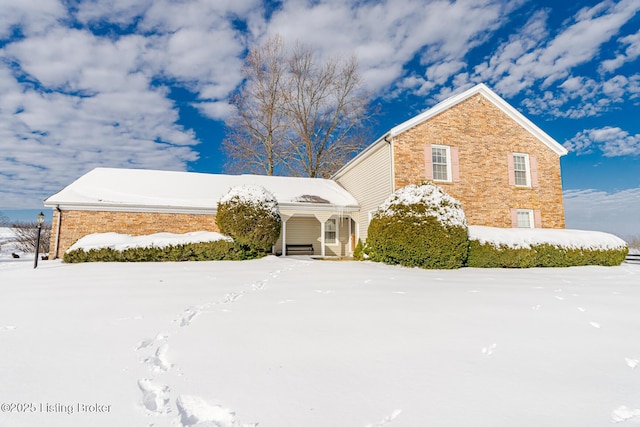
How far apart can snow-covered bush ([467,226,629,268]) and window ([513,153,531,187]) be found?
3.36m

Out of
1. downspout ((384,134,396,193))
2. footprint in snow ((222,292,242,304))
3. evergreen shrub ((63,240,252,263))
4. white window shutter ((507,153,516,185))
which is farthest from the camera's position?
white window shutter ((507,153,516,185))

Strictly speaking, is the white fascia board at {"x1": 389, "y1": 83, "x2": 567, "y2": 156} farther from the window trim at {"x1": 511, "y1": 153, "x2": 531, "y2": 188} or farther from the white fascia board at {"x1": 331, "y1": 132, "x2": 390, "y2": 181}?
the window trim at {"x1": 511, "y1": 153, "x2": 531, "y2": 188}

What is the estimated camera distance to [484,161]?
45.4 ft

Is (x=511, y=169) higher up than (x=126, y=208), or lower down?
higher up

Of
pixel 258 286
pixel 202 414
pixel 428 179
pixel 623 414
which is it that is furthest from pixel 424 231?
pixel 202 414

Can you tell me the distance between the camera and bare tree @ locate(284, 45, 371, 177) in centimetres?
2462

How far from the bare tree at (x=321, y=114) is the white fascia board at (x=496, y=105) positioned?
11901 mm

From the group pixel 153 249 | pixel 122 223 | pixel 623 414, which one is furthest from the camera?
pixel 122 223

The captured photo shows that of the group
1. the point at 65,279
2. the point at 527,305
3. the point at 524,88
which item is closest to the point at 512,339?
the point at 527,305

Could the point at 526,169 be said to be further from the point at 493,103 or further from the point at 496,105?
the point at 493,103

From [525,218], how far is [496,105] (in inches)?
201

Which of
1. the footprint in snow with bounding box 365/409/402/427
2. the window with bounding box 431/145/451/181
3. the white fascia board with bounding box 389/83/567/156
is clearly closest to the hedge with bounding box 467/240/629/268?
the window with bounding box 431/145/451/181

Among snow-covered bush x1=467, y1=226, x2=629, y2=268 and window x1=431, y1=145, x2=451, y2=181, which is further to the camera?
window x1=431, y1=145, x2=451, y2=181

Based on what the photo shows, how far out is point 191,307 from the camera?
4395 millimetres
